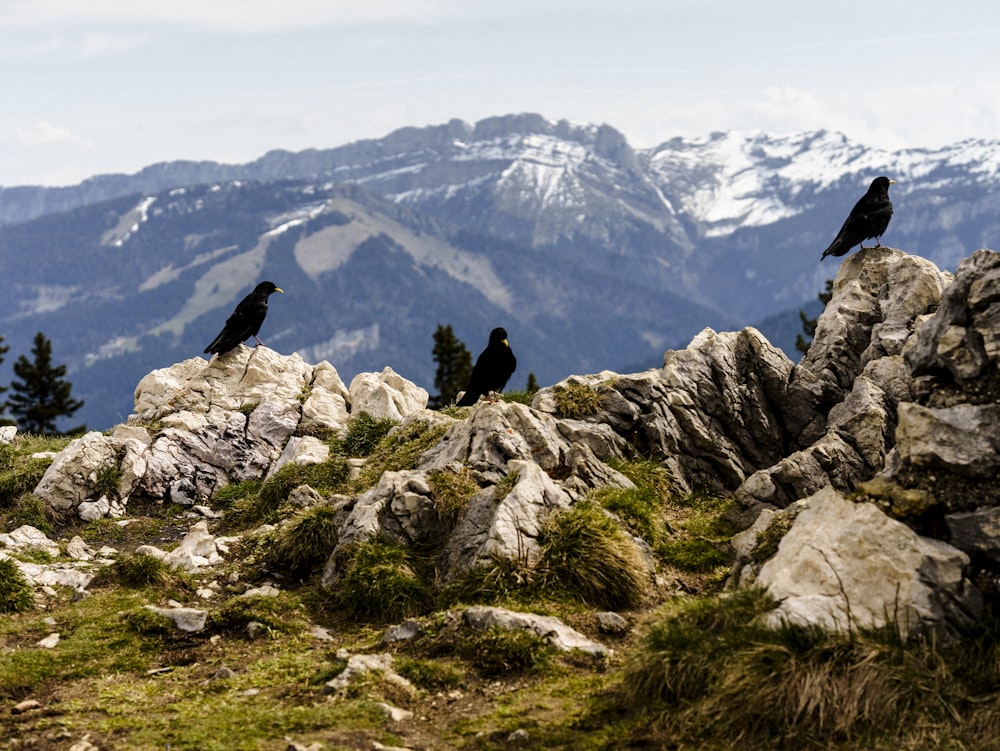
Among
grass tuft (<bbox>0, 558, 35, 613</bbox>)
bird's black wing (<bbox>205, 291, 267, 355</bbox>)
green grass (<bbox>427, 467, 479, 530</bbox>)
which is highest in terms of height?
bird's black wing (<bbox>205, 291, 267, 355</bbox>)

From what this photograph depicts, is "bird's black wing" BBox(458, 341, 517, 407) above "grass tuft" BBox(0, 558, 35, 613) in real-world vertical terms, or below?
above

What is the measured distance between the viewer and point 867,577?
38.5ft

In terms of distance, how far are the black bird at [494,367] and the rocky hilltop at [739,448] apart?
112 centimetres

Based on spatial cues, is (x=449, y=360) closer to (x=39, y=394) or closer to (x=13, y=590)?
(x=39, y=394)

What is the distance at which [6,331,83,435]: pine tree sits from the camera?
102269 millimetres

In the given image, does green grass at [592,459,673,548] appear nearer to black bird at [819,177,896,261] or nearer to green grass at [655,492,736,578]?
green grass at [655,492,736,578]

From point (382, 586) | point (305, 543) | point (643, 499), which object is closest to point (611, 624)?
point (382, 586)

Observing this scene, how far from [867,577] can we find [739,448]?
10.0 meters

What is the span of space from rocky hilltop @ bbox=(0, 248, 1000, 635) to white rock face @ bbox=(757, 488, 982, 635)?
23 millimetres

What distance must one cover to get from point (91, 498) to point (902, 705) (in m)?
18.4

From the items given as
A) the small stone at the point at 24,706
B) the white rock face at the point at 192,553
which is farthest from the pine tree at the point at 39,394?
the small stone at the point at 24,706

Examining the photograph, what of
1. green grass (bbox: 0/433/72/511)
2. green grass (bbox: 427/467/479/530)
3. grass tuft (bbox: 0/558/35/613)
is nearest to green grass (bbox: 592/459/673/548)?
green grass (bbox: 427/467/479/530)

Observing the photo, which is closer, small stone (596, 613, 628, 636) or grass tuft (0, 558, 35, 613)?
small stone (596, 613, 628, 636)

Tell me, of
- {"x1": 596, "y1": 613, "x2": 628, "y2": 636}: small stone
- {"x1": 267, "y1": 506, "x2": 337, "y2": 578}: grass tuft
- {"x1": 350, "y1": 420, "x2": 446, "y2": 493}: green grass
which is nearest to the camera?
{"x1": 596, "y1": 613, "x2": 628, "y2": 636}: small stone
